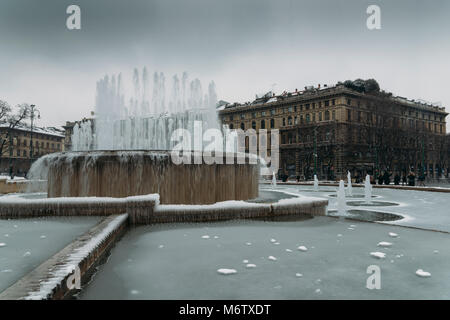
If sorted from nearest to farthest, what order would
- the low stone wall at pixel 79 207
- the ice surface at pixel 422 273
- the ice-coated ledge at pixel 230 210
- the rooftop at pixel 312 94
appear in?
1. the ice surface at pixel 422 273
2. the low stone wall at pixel 79 207
3. the ice-coated ledge at pixel 230 210
4. the rooftop at pixel 312 94

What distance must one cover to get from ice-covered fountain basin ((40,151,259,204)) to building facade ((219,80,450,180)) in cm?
3454

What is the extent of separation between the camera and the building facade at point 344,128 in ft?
139

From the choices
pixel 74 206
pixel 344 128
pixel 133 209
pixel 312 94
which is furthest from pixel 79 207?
pixel 312 94

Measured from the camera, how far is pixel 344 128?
54750mm

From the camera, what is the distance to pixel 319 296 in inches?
121

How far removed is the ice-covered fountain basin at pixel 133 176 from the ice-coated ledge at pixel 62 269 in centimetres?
432

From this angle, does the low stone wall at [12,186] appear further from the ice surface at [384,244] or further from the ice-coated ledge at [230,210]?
the ice surface at [384,244]

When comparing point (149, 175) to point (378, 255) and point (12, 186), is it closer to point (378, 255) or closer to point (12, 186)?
point (378, 255)

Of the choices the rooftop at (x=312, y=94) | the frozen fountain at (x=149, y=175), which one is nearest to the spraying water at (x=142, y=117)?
the frozen fountain at (x=149, y=175)

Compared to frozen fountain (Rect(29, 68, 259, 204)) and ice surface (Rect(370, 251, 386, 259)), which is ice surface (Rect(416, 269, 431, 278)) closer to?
ice surface (Rect(370, 251, 386, 259))

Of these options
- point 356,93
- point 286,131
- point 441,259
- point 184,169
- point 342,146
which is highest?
point 356,93

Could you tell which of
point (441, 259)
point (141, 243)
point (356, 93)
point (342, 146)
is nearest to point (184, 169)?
point (141, 243)
